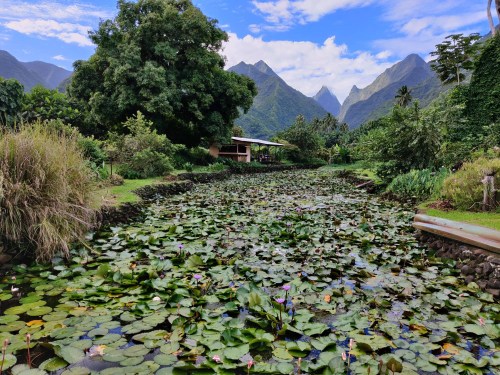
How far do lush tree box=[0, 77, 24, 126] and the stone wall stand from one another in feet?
49.4

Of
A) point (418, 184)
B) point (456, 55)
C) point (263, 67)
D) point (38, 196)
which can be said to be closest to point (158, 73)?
point (418, 184)

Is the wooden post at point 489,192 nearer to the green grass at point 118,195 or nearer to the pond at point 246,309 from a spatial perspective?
the pond at point 246,309

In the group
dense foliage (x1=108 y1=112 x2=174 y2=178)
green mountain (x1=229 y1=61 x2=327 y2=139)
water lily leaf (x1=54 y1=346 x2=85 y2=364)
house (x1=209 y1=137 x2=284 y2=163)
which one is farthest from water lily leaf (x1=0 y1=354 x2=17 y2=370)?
green mountain (x1=229 y1=61 x2=327 y2=139)

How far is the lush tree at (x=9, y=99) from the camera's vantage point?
43.9 feet

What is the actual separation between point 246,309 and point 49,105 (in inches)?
827

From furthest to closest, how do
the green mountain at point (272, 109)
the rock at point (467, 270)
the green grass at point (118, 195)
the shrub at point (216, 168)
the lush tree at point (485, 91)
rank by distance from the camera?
the green mountain at point (272, 109)
the shrub at point (216, 168)
the lush tree at point (485, 91)
the green grass at point (118, 195)
the rock at point (467, 270)

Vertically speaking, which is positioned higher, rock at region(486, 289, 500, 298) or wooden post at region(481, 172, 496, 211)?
wooden post at region(481, 172, 496, 211)

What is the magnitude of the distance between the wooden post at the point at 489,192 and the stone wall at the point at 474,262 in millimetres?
1694

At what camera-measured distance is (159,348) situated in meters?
2.31

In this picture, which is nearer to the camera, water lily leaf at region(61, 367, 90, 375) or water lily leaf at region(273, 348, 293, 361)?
water lily leaf at region(61, 367, 90, 375)

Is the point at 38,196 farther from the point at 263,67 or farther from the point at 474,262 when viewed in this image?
the point at 263,67

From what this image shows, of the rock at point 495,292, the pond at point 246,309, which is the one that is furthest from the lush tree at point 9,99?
the rock at point 495,292

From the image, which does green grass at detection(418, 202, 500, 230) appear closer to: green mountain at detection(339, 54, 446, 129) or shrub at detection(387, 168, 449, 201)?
shrub at detection(387, 168, 449, 201)

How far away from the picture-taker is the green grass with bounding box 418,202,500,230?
4582 mm
